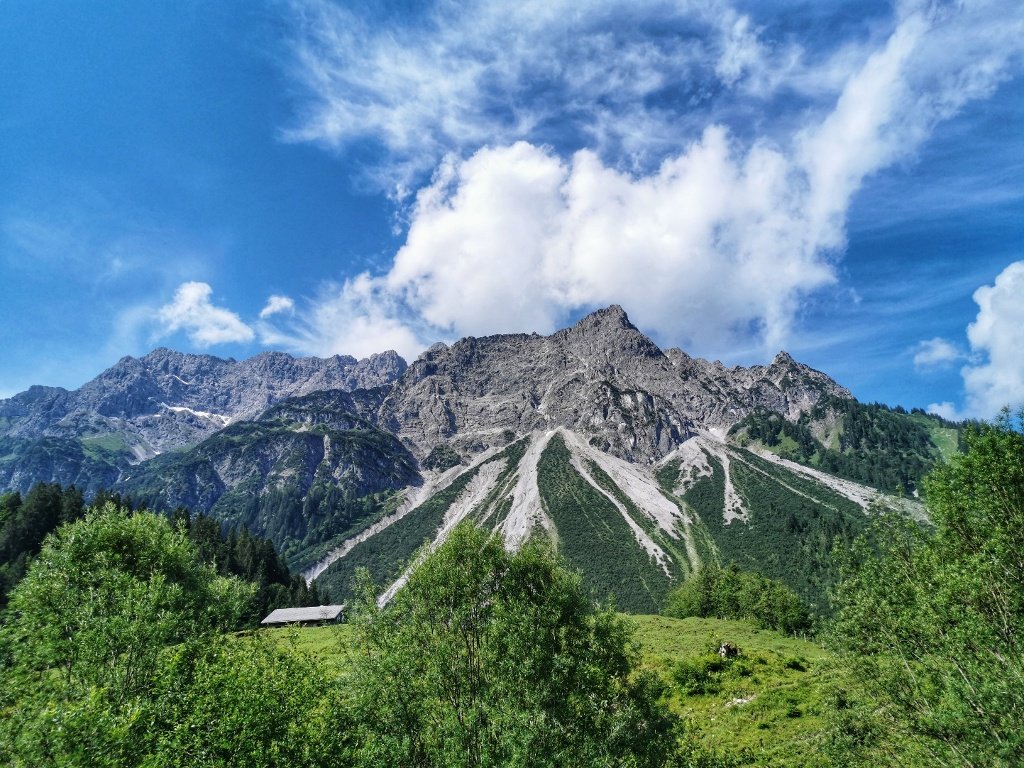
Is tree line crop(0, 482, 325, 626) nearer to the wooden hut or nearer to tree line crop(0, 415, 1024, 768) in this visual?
the wooden hut

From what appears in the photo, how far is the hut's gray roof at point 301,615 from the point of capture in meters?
108

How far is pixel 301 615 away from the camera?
110938 millimetres

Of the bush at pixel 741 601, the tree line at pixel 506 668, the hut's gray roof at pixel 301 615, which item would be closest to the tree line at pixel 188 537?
the hut's gray roof at pixel 301 615

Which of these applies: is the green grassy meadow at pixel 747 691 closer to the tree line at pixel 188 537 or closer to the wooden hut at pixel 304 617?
the wooden hut at pixel 304 617

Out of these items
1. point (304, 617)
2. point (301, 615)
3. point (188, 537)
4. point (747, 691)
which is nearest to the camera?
point (747, 691)

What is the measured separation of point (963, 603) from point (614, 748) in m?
20.3

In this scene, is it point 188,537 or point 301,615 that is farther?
point 301,615

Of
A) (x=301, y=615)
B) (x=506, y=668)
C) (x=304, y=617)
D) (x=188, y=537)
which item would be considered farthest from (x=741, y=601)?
(x=188, y=537)

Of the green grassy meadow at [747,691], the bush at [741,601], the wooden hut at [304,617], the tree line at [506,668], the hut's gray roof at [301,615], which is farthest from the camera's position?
the hut's gray roof at [301,615]

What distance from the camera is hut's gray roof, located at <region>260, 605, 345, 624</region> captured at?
108 meters

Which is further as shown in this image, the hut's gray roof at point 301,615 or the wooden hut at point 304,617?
the hut's gray roof at point 301,615

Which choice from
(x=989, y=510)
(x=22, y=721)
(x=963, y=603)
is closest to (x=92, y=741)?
(x=22, y=721)

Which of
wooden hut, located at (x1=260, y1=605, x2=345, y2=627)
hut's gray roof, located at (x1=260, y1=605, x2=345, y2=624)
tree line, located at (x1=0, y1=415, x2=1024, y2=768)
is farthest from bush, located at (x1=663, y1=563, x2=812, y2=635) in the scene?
hut's gray roof, located at (x1=260, y1=605, x2=345, y2=624)

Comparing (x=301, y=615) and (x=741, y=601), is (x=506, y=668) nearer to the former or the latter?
(x=741, y=601)
